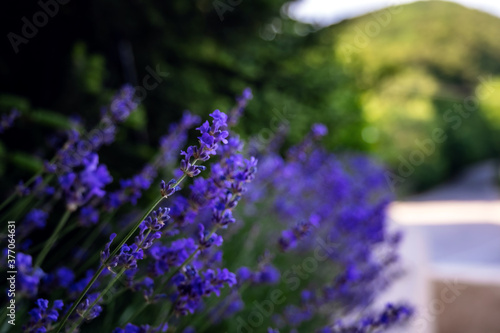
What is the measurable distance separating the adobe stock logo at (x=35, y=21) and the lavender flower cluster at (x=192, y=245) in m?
0.44

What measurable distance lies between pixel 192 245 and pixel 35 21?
59.0 inches

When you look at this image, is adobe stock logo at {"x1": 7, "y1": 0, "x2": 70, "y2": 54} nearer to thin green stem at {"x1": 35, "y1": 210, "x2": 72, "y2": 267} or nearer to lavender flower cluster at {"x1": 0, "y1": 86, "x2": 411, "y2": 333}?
lavender flower cluster at {"x1": 0, "y1": 86, "x2": 411, "y2": 333}

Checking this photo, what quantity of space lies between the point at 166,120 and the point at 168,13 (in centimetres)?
54

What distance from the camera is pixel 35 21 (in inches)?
77.0

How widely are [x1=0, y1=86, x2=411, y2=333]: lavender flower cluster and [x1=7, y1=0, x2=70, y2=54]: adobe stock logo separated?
1.46 ft

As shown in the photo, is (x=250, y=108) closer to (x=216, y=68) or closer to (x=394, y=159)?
(x=216, y=68)

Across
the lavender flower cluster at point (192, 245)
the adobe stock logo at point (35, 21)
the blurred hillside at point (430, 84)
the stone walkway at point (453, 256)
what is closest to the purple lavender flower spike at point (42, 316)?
the lavender flower cluster at point (192, 245)

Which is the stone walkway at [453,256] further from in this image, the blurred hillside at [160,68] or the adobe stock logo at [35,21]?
the adobe stock logo at [35,21]

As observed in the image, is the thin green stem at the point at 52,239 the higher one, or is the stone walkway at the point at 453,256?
the thin green stem at the point at 52,239

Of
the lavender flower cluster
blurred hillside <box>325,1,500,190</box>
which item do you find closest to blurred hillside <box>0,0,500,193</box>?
the lavender flower cluster

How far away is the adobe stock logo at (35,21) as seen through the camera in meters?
1.92

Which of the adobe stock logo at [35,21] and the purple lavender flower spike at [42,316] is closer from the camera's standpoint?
the purple lavender flower spike at [42,316]

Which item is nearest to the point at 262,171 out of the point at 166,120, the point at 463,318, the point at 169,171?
the point at 169,171

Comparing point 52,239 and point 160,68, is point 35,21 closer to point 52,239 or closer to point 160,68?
point 160,68
